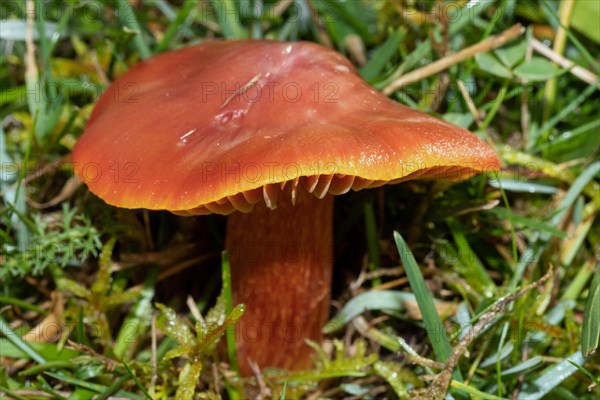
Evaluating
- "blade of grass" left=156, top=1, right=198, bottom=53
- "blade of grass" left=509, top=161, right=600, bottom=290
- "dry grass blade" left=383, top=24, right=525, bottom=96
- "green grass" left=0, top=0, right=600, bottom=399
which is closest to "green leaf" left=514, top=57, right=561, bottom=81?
"green grass" left=0, top=0, right=600, bottom=399

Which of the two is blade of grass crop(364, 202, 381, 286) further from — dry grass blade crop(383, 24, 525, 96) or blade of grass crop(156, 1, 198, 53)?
blade of grass crop(156, 1, 198, 53)

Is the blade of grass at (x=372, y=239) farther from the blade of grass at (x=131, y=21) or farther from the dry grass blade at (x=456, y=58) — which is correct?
the blade of grass at (x=131, y=21)

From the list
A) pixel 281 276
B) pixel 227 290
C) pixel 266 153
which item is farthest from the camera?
pixel 281 276

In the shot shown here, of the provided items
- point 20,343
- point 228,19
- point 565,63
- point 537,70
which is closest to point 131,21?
point 228,19

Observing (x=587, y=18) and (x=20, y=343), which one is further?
(x=587, y=18)

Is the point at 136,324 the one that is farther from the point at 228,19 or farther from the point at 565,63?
the point at 565,63

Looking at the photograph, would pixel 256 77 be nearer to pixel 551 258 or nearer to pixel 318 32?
pixel 318 32
